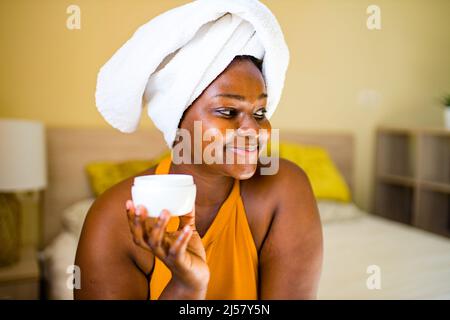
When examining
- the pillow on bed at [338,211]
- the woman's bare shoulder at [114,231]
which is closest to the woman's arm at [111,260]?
the woman's bare shoulder at [114,231]

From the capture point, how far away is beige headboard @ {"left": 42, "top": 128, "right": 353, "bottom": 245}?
101 centimetres

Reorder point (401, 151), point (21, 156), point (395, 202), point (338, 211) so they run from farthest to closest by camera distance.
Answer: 1. point (401, 151)
2. point (395, 202)
3. point (338, 211)
4. point (21, 156)

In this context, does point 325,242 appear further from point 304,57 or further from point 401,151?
point 401,151

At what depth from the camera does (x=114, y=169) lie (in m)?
1.00

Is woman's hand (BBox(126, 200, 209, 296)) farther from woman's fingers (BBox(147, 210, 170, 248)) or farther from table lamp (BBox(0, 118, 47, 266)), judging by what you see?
table lamp (BBox(0, 118, 47, 266))

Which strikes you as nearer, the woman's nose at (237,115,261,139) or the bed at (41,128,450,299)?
the woman's nose at (237,115,261,139)

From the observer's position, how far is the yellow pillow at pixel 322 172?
1.24m

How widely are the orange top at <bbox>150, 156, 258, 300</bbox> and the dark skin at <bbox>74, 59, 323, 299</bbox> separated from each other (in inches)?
0.6

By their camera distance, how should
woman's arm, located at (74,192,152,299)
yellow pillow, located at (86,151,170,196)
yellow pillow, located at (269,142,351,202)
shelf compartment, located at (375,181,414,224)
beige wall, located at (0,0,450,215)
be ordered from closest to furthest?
woman's arm, located at (74,192,152,299), beige wall, located at (0,0,450,215), yellow pillow, located at (86,151,170,196), yellow pillow, located at (269,142,351,202), shelf compartment, located at (375,181,414,224)

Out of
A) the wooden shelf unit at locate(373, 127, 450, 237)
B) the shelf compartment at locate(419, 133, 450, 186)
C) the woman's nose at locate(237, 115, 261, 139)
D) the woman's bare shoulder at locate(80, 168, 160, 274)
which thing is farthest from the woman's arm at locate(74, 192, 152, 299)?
the shelf compartment at locate(419, 133, 450, 186)

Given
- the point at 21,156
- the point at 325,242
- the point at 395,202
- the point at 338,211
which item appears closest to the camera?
the point at 325,242

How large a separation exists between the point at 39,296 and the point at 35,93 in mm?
503

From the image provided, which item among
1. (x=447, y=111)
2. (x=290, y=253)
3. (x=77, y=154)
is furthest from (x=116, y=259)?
(x=447, y=111)

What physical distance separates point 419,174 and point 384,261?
3.18 feet
